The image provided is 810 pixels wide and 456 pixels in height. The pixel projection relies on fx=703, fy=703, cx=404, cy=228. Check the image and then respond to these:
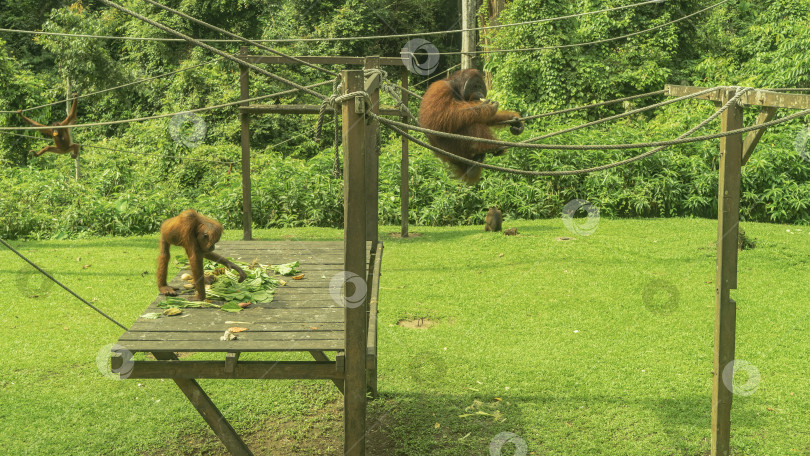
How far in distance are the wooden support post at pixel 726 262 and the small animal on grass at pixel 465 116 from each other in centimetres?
127

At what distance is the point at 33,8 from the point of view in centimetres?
1969

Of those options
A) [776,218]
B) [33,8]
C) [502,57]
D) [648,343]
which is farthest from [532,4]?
[33,8]

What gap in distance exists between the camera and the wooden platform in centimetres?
328

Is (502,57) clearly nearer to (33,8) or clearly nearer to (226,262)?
(226,262)

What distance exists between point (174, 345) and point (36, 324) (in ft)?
12.7

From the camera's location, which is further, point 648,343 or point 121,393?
point 648,343

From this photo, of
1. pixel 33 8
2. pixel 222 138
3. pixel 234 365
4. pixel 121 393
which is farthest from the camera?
pixel 33 8

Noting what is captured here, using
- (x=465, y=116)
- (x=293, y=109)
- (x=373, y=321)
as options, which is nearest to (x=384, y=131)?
(x=293, y=109)

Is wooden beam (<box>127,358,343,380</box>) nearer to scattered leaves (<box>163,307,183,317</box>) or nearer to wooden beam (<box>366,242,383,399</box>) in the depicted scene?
wooden beam (<box>366,242,383,399</box>)
